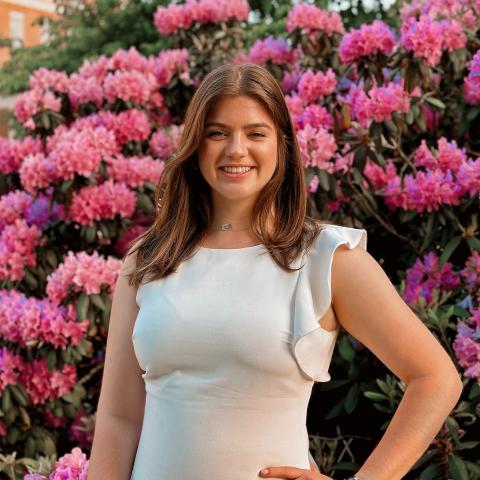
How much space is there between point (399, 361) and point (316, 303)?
0.21 metres

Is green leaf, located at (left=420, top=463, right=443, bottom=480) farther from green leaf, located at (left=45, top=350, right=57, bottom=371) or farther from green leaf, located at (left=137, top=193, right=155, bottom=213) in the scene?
green leaf, located at (left=137, top=193, right=155, bottom=213)

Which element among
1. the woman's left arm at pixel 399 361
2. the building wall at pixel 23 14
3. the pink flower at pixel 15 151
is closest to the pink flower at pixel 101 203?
the pink flower at pixel 15 151

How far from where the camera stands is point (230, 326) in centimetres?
175

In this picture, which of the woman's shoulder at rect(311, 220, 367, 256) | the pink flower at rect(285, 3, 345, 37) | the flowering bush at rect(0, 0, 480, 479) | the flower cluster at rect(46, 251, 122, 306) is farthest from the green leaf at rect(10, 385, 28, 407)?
the pink flower at rect(285, 3, 345, 37)

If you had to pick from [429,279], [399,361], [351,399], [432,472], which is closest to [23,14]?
[429,279]

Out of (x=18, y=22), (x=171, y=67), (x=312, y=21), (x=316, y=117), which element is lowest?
(x=316, y=117)

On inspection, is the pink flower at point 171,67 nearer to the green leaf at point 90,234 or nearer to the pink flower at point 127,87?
the pink flower at point 127,87

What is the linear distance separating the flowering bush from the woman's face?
1095mm

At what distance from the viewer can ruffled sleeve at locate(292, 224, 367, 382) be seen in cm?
175

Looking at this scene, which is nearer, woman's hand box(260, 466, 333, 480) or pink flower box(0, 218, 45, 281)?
woman's hand box(260, 466, 333, 480)

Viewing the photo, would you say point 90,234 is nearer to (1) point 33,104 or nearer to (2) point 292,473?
(1) point 33,104

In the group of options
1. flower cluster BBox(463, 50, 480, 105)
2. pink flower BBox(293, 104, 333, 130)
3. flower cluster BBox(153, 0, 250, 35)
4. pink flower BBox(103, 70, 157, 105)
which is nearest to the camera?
flower cluster BBox(463, 50, 480, 105)

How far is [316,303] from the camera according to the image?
1785 mm

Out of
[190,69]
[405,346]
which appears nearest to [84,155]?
[190,69]
